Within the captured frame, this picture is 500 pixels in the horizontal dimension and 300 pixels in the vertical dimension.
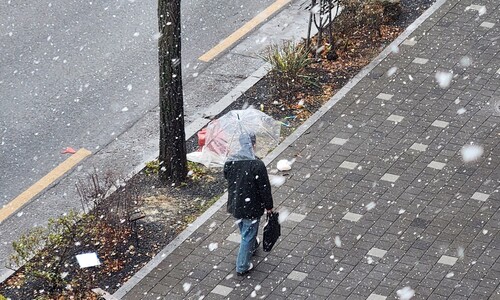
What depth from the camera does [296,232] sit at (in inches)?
417

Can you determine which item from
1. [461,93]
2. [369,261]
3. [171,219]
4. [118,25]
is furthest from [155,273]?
[118,25]

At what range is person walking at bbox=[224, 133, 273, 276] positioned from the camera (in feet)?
31.8

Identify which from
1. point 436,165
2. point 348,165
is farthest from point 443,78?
point 348,165

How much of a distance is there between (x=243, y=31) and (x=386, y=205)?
4.74m

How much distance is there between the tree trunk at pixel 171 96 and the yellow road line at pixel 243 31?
3.06 m

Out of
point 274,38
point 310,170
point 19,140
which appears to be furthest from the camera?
point 274,38

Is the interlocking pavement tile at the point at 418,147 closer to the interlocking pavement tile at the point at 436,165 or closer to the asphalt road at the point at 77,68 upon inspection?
the interlocking pavement tile at the point at 436,165

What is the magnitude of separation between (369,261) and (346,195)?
45.0 inches

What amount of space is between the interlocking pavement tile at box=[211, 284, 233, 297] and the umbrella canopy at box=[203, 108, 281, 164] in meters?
1.12

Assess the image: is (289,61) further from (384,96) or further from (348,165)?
(348,165)

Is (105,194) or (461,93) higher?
(105,194)

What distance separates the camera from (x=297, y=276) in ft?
32.8

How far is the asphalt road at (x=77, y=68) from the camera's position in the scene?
12.6 metres

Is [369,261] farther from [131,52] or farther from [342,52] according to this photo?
[131,52]
